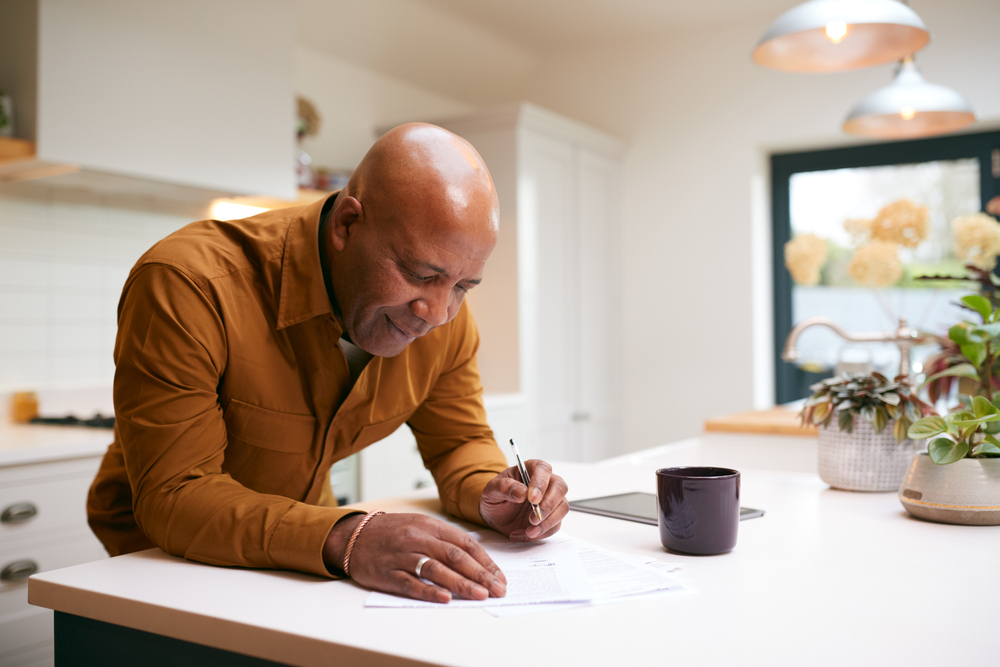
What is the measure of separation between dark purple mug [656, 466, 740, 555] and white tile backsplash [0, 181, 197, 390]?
2.40 metres

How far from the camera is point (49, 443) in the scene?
2.10m

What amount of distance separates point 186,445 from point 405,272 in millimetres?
335

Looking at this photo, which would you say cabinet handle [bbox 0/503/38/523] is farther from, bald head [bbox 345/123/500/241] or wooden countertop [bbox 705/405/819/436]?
wooden countertop [bbox 705/405/819/436]

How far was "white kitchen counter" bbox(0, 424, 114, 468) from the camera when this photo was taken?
1.99 metres

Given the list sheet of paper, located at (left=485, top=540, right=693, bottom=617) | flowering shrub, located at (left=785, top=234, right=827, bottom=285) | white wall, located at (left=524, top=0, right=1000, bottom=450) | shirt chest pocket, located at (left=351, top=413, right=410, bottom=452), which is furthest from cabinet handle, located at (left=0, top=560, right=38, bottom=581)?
white wall, located at (left=524, top=0, right=1000, bottom=450)

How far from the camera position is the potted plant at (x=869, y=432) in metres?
1.25

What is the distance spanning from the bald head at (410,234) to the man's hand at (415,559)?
0.31 m

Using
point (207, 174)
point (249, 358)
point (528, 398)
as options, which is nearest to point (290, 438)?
point (249, 358)

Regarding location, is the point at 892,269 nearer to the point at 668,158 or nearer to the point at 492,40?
the point at 668,158

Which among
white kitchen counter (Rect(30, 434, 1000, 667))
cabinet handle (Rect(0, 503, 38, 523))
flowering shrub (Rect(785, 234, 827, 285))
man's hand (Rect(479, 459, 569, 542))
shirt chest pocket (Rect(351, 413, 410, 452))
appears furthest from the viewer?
flowering shrub (Rect(785, 234, 827, 285))

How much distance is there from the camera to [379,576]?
0.79 meters

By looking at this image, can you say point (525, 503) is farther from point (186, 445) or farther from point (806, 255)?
point (806, 255)

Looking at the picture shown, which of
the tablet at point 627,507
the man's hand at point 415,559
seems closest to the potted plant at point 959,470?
the tablet at point 627,507

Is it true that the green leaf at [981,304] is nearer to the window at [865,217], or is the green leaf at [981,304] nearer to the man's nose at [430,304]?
the man's nose at [430,304]
